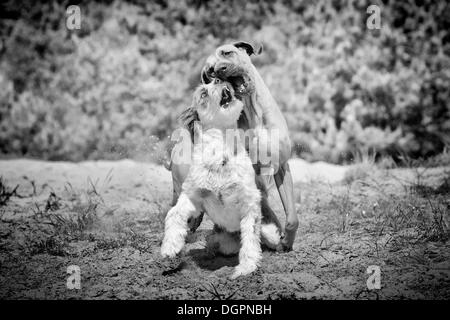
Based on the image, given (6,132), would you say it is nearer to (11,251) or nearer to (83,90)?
(83,90)

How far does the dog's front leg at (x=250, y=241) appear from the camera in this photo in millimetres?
2867

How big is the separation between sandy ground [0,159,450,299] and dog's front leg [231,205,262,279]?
0.24 feet

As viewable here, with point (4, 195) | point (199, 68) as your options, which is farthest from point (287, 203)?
point (199, 68)

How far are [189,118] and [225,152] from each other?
0.35 metres

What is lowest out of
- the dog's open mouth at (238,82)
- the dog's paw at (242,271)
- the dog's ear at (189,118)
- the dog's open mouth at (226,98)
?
the dog's paw at (242,271)

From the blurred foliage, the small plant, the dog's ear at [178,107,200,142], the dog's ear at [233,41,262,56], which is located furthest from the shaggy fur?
the blurred foliage

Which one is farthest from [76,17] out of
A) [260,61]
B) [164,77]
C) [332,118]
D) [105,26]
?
[332,118]

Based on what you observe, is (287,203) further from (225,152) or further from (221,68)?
(221,68)

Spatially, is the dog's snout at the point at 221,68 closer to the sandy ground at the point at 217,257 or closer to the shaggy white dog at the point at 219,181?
the shaggy white dog at the point at 219,181

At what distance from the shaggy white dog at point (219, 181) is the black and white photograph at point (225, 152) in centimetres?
→ 1

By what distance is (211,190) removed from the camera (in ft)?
9.34

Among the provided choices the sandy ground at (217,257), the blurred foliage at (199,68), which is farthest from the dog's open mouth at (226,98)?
the blurred foliage at (199,68)
